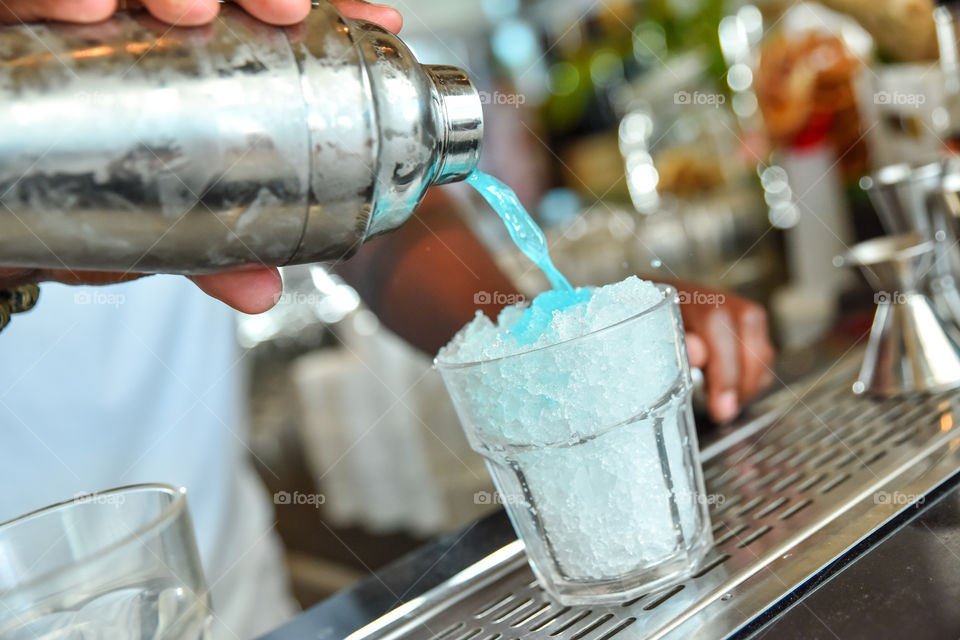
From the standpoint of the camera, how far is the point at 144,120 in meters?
0.42

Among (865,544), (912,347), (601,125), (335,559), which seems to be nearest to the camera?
(865,544)

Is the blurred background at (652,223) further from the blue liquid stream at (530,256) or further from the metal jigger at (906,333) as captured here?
the blue liquid stream at (530,256)

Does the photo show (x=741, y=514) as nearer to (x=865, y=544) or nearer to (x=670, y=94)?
(x=865, y=544)

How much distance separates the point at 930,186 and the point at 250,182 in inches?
27.7

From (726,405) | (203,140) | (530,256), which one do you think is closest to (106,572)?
(203,140)

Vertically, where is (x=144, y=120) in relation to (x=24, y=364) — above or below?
above

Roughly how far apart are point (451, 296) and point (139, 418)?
0.44m

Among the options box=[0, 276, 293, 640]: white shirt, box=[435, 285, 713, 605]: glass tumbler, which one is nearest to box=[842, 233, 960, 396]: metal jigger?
box=[435, 285, 713, 605]: glass tumbler

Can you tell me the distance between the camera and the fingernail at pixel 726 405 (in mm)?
877

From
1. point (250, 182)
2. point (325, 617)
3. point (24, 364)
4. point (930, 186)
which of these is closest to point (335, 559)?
point (24, 364)

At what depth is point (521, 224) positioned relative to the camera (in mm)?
634

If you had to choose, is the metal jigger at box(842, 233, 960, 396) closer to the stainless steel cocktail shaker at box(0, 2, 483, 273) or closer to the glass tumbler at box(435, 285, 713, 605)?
the glass tumbler at box(435, 285, 713, 605)

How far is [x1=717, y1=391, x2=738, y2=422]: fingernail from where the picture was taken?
88 centimetres

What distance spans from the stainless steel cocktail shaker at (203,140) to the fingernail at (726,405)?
19.3 inches
